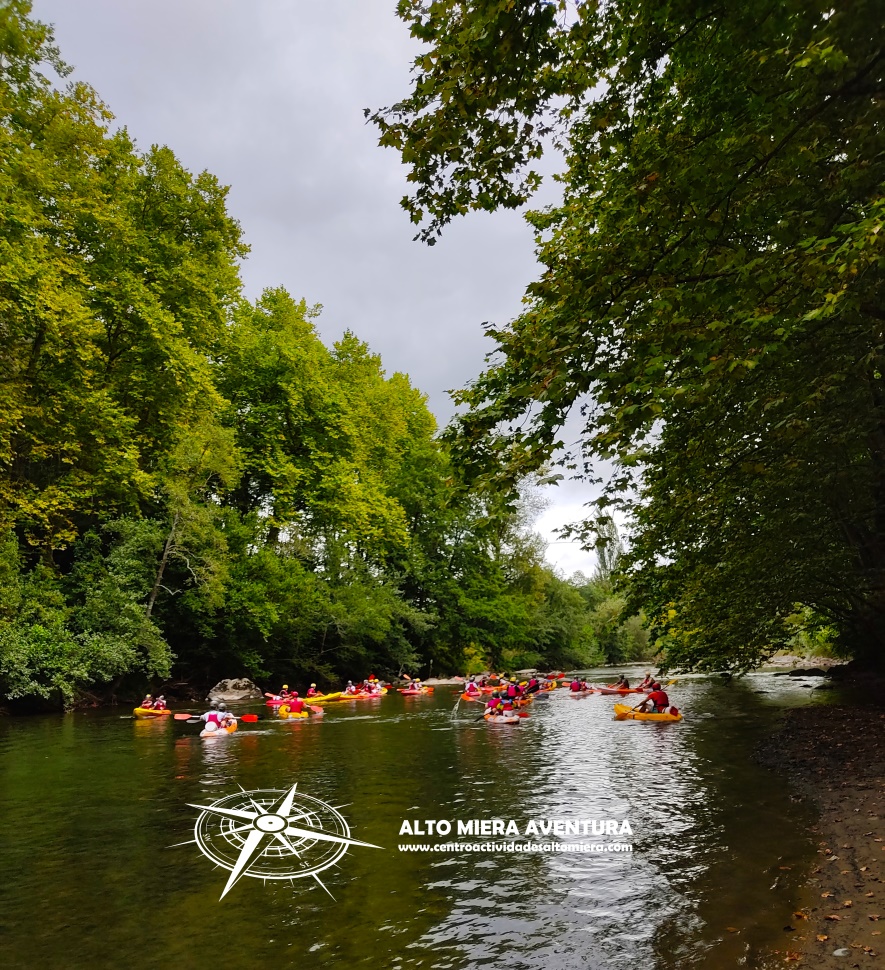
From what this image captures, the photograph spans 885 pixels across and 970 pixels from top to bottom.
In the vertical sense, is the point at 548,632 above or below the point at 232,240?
below

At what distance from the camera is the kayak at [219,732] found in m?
16.1

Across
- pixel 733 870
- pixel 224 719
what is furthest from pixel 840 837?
pixel 224 719

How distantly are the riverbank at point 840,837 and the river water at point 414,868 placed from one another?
21 cm

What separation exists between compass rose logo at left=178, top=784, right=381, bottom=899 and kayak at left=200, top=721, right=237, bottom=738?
22.2 feet

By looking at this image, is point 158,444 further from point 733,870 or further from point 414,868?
point 733,870

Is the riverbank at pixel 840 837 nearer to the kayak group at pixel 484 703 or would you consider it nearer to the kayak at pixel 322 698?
the kayak group at pixel 484 703

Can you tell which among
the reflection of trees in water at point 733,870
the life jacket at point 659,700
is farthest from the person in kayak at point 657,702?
the reflection of trees in water at point 733,870

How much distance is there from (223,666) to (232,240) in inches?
693

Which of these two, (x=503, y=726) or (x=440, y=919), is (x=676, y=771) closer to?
(x=440, y=919)

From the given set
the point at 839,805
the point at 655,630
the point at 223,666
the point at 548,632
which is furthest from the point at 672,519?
the point at 548,632

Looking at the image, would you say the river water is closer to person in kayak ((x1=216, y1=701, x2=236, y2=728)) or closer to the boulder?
person in kayak ((x1=216, y1=701, x2=236, y2=728))

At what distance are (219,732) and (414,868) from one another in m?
11.3

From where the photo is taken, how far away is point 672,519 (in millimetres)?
10219

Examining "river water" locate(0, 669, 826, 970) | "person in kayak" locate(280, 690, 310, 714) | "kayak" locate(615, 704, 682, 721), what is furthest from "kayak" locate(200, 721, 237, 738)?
"kayak" locate(615, 704, 682, 721)
